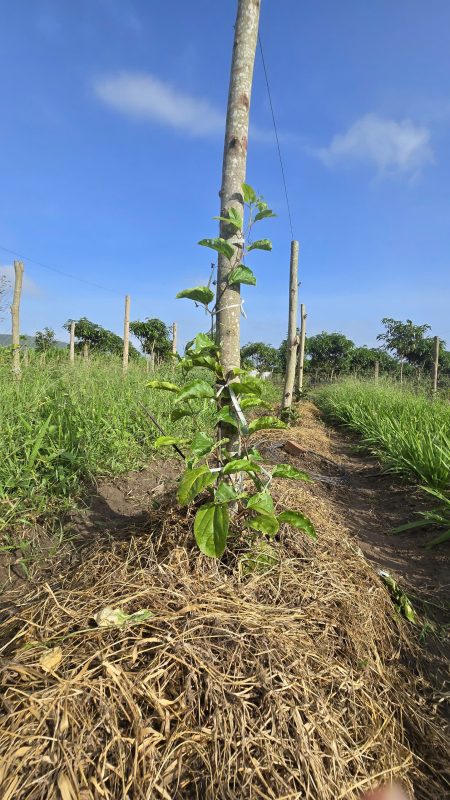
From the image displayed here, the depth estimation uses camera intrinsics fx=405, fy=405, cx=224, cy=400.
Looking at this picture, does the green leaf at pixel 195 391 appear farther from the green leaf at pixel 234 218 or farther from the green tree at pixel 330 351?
the green tree at pixel 330 351

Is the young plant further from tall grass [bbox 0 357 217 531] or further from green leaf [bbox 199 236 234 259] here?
tall grass [bbox 0 357 217 531]

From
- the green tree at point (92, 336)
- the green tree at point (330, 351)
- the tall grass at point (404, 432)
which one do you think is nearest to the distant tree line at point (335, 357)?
the green tree at point (330, 351)

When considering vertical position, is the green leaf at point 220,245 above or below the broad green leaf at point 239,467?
above

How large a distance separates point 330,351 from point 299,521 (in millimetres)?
38735

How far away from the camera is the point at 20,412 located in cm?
311

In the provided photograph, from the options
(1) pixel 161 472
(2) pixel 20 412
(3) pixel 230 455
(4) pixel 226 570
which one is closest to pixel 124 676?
(4) pixel 226 570

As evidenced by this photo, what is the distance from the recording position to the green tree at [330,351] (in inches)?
1483

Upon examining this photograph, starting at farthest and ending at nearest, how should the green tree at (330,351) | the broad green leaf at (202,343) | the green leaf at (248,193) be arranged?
the green tree at (330,351), the green leaf at (248,193), the broad green leaf at (202,343)

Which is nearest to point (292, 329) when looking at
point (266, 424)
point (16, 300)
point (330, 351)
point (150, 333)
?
point (16, 300)

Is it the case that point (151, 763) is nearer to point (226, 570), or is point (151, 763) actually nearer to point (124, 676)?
point (124, 676)

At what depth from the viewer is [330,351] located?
38594mm

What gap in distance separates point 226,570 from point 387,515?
238 centimetres

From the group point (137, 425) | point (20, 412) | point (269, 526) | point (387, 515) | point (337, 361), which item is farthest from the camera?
point (337, 361)

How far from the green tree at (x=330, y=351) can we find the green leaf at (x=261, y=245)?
3642 centimetres
